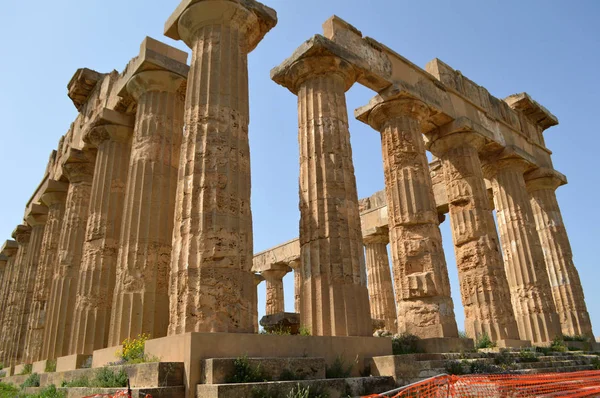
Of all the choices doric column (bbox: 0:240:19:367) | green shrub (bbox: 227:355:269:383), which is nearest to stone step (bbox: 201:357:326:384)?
green shrub (bbox: 227:355:269:383)

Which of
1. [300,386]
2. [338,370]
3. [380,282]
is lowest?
[300,386]

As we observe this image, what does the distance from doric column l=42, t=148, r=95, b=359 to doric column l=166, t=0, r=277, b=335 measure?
23.1ft

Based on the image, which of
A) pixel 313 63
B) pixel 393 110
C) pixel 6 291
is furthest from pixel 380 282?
pixel 6 291

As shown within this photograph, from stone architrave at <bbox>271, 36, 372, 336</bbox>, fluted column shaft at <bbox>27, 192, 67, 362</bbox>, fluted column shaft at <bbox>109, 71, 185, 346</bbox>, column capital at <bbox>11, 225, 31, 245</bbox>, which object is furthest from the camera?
column capital at <bbox>11, 225, 31, 245</bbox>

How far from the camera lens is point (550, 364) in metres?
11.8

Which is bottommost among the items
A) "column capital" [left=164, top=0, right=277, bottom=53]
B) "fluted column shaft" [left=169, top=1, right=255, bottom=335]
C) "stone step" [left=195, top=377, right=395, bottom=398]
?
"stone step" [left=195, top=377, right=395, bottom=398]

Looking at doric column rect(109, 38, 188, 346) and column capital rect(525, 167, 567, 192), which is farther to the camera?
column capital rect(525, 167, 567, 192)

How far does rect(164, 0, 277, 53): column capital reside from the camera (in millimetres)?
9883

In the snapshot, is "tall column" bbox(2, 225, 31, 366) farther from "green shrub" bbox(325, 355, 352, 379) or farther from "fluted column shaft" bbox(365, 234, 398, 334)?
"green shrub" bbox(325, 355, 352, 379)

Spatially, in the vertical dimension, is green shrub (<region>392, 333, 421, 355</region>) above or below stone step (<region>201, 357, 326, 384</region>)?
above

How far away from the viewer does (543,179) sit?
2002 centimetres

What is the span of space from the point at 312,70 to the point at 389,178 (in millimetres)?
4178

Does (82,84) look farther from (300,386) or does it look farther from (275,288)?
(275,288)

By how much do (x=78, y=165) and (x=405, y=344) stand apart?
1227 cm
